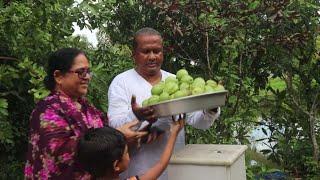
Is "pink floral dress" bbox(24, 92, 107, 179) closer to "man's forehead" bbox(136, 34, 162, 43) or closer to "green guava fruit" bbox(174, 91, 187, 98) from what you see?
"green guava fruit" bbox(174, 91, 187, 98)

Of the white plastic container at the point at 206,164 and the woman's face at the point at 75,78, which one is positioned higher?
the woman's face at the point at 75,78

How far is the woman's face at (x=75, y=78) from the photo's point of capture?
2.15 meters

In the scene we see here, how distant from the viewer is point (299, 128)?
5320mm

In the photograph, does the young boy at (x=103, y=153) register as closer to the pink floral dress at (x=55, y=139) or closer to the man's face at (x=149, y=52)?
the pink floral dress at (x=55, y=139)

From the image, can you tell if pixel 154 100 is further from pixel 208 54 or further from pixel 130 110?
pixel 208 54

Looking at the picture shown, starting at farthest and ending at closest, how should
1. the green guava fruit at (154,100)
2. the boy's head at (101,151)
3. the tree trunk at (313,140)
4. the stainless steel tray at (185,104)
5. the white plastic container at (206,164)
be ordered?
the tree trunk at (313,140) < the white plastic container at (206,164) < the green guava fruit at (154,100) < the stainless steel tray at (185,104) < the boy's head at (101,151)

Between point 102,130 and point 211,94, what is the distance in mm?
542

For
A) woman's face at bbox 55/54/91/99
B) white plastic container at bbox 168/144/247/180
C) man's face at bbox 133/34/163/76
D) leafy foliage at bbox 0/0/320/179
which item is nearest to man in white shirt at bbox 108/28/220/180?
man's face at bbox 133/34/163/76

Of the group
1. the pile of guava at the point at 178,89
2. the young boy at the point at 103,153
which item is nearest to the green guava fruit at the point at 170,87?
the pile of guava at the point at 178,89

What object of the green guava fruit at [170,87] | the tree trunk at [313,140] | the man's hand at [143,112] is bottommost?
the tree trunk at [313,140]

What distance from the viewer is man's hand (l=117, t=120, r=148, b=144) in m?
2.24

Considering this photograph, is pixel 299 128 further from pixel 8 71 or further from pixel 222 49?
pixel 8 71

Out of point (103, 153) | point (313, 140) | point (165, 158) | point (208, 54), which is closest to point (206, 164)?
point (165, 158)

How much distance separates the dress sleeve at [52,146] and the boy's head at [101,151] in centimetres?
6
